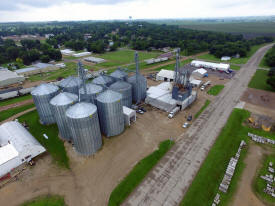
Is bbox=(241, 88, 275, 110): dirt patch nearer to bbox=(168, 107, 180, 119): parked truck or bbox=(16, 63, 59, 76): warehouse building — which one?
bbox=(168, 107, 180, 119): parked truck

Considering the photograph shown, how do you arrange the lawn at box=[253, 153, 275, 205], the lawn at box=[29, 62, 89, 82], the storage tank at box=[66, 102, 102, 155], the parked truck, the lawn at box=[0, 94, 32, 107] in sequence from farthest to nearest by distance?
the lawn at box=[29, 62, 89, 82]
the lawn at box=[0, 94, 32, 107]
the parked truck
the storage tank at box=[66, 102, 102, 155]
the lawn at box=[253, 153, 275, 205]

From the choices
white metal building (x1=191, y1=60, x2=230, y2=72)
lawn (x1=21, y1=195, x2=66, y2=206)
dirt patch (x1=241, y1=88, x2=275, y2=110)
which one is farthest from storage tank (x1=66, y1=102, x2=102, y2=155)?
white metal building (x1=191, y1=60, x2=230, y2=72)

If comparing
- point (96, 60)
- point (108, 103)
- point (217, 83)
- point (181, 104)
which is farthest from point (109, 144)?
point (96, 60)

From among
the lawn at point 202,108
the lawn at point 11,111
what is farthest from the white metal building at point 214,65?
the lawn at point 11,111

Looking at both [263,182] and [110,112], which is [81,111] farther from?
[263,182]

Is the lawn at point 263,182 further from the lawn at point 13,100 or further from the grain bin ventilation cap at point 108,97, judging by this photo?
the lawn at point 13,100

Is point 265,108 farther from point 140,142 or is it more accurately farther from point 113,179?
point 113,179
